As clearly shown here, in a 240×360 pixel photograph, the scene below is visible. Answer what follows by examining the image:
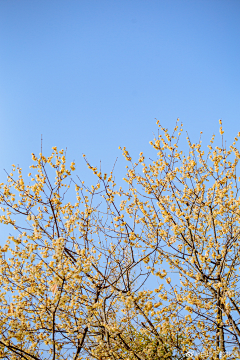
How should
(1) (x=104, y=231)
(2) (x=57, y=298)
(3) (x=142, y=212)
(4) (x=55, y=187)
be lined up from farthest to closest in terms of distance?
(3) (x=142, y=212), (1) (x=104, y=231), (4) (x=55, y=187), (2) (x=57, y=298)

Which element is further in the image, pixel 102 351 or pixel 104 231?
pixel 104 231

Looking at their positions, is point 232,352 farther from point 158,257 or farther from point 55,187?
point 55,187

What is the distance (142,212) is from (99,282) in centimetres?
169

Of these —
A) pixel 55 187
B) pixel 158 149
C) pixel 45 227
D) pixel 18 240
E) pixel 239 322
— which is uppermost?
pixel 158 149

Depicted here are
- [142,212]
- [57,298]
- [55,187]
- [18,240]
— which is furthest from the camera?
[142,212]

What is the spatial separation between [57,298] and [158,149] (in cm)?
330

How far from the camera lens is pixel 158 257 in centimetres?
435

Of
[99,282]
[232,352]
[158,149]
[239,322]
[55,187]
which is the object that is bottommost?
[232,352]

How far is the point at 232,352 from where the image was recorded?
337 centimetres

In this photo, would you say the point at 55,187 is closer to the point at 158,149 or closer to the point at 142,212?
the point at 142,212

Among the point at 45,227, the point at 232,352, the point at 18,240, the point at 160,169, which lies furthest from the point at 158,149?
the point at 232,352

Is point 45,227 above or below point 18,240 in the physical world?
above

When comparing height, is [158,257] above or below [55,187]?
below

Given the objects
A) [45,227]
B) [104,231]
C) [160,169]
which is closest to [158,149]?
[160,169]
